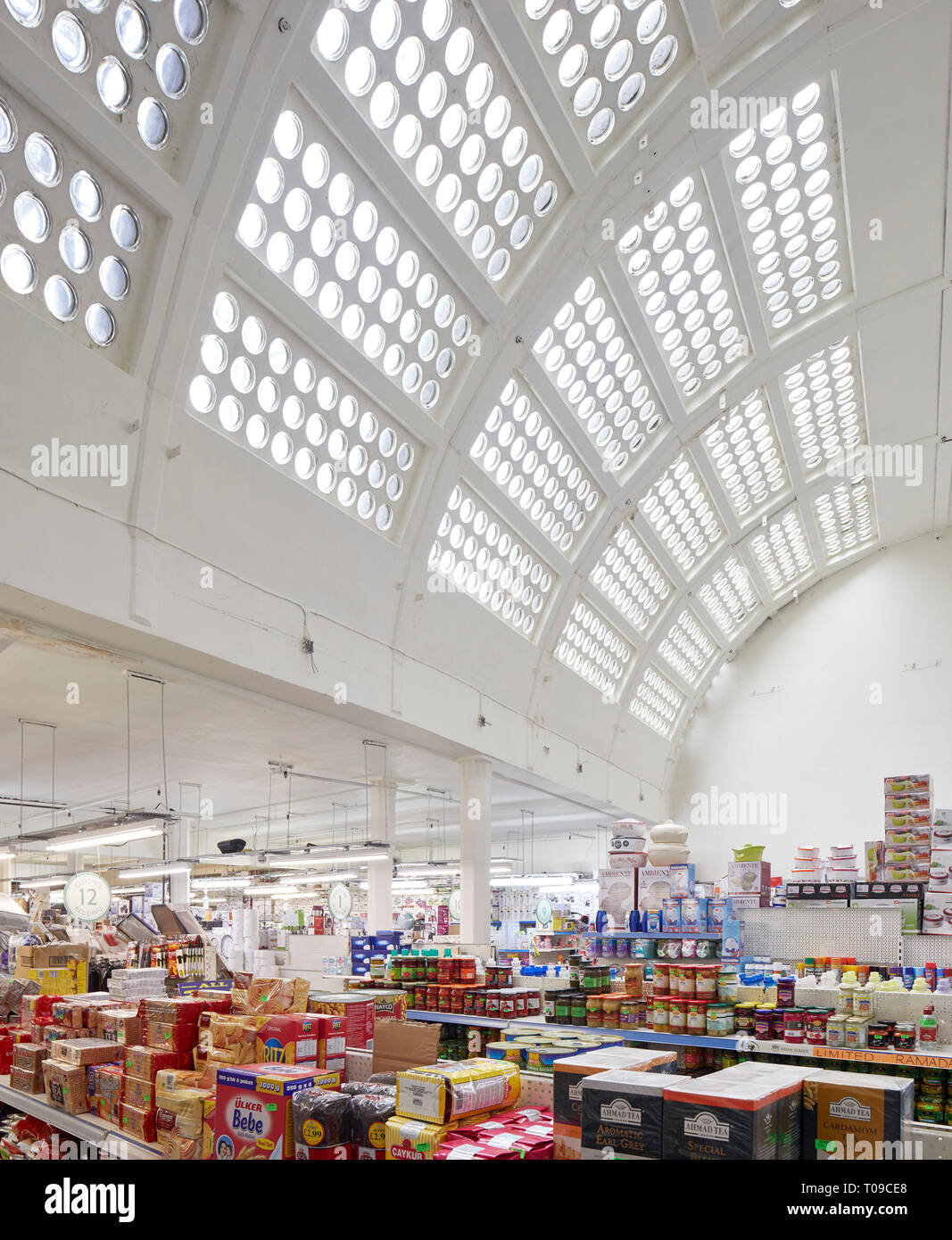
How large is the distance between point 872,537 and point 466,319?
1325 centimetres

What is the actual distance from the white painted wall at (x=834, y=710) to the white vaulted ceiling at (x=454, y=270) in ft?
19.3

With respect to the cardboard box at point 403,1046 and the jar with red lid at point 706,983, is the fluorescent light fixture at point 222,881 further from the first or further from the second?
the cardboard box at point 403,1046

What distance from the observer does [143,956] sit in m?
10.6

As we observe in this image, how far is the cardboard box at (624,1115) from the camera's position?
100 inches

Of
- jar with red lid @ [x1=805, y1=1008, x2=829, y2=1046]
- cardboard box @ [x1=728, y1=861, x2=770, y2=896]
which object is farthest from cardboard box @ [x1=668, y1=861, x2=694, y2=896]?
jar with red lid @ [x1=805, y1=1008, x2=829, y2=1046]

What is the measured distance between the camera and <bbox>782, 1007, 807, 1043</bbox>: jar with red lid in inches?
226

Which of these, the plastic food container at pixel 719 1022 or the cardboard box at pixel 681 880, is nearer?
the plastic food container at pixel 719 1022

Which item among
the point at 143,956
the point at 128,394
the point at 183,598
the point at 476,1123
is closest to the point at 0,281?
the point at 128,394

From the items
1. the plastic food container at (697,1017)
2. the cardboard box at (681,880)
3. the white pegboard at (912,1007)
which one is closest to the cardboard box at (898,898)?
the white pegboard at (912,1007)

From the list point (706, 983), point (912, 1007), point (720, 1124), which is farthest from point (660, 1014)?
point (720, 1124)

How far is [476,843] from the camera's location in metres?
12.4

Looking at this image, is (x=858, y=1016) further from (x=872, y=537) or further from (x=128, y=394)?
(x=872, y=537)

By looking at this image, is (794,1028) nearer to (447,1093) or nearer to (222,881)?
(447,1093)

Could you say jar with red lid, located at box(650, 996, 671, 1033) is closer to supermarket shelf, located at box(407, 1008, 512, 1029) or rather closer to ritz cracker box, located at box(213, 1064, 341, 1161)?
supermarket shelf, located at box(407, 1008, 512, 1029)
